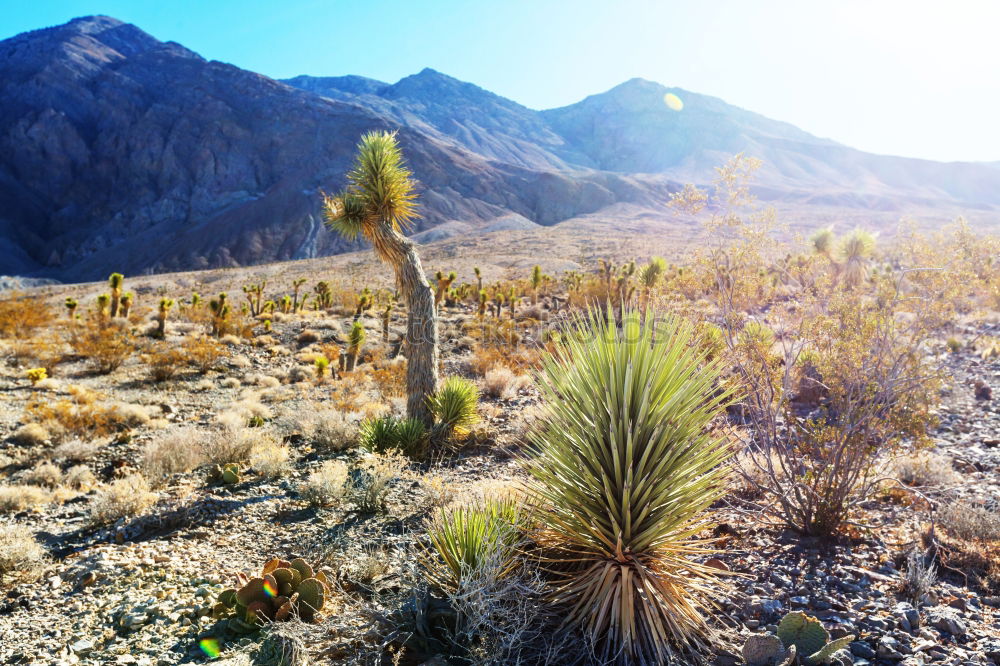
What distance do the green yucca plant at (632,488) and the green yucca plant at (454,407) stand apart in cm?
415

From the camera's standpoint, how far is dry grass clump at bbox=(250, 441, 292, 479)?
602 centimetres

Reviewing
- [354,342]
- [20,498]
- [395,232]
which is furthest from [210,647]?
[354,342]

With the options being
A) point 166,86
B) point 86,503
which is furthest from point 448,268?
point 166,86

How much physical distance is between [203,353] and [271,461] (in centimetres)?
903

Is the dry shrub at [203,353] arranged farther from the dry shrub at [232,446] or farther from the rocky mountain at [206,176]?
the rocky mountain at [206,176]

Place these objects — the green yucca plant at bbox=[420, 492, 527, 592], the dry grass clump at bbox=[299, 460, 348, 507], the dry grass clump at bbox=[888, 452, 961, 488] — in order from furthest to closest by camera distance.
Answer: the dry grass clump at bbox=[888, 452, 961, 488], the dry grass clump at bbox=[299, 460, 348, 507], the green yucca plant at bbox=[420, 492, 527, 592]

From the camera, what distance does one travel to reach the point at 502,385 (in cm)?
1021

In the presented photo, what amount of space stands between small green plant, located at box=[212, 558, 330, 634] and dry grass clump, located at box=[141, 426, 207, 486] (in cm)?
336

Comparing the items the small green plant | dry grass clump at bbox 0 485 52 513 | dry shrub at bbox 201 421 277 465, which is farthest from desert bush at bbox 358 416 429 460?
dry grass clump at bbox 0 485 52 513

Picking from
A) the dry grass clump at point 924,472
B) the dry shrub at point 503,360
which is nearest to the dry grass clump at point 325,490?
the dry grass clump at point 924,472

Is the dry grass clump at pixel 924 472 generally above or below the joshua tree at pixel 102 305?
below

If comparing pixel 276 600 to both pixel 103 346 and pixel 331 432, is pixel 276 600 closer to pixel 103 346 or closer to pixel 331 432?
pixel 331 432

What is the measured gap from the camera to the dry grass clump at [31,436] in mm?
7711

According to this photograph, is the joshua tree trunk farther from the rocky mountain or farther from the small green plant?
the rocky mountain
